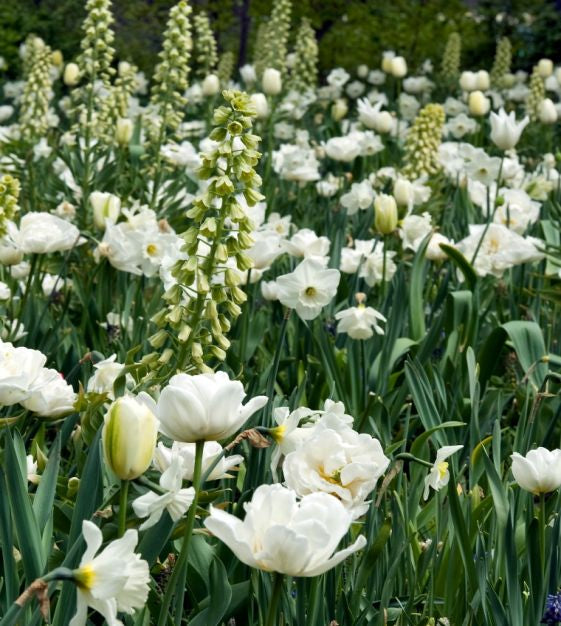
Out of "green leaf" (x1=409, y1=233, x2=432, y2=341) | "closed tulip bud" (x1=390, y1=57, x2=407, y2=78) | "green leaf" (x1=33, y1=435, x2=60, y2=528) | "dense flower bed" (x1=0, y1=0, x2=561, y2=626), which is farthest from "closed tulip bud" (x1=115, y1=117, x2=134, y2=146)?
"green leaf" (x1=33, y1=435, x2=60, y2=528)

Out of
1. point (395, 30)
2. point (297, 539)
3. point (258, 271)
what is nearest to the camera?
point (297, 539)

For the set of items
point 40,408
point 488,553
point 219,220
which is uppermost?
point 219,220

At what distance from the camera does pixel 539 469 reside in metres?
1.66

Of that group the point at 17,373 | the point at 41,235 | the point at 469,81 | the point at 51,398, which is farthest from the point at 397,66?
the point at 17,373

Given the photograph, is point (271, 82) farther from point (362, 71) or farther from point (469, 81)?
point (362, 71)

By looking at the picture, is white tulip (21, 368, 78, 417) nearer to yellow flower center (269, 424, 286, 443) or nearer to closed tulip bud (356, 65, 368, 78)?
yellow flower center (269, 424, 286, 443)

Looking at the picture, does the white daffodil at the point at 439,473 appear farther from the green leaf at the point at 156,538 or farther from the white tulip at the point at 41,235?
the white tulip at the point at 41,235

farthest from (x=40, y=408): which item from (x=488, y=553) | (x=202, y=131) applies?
(x=202, y=131)

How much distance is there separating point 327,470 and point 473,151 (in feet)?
10.7

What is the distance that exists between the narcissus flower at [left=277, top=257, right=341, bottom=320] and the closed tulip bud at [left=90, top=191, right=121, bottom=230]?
1061mm

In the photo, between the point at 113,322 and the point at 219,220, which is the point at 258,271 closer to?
the point at 113,322

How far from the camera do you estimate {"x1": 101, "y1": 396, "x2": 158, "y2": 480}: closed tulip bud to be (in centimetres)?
129

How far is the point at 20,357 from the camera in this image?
1.76 metres

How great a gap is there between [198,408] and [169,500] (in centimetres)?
13
